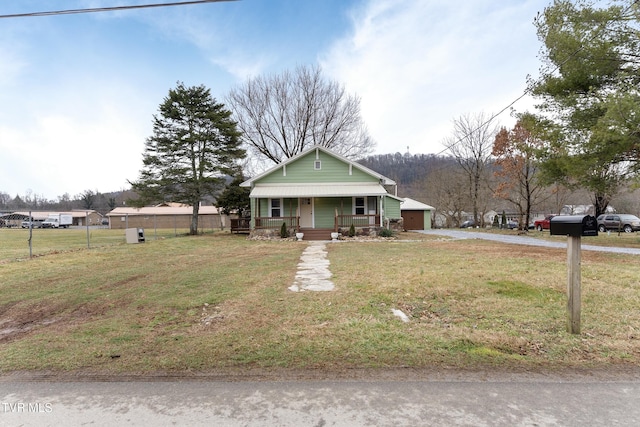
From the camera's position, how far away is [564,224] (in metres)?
3.43

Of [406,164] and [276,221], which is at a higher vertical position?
[406,164]

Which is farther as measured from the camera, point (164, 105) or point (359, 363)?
point (164, 105)

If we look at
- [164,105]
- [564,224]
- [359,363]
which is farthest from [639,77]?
[164,105]

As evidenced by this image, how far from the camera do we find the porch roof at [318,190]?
56.5ft

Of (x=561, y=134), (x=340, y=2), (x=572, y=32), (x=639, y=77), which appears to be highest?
(x=340, y=2)

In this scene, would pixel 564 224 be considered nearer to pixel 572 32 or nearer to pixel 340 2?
pixel 340 2

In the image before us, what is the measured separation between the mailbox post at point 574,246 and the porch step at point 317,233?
47.2ft

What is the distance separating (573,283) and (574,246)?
45cm

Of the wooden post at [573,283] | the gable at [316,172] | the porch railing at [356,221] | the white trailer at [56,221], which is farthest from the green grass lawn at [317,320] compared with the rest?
the white trailer at [56,221]

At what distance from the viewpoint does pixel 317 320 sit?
13.5 feet

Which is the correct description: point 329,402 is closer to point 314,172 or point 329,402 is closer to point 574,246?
point 574,246

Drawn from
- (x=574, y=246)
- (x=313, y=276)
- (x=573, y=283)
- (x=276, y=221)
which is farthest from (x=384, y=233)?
(x=574, y=246)

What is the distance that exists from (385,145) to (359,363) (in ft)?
100

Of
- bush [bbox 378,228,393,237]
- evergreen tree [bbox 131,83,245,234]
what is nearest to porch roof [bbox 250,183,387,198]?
bush [bbox 378,228,393,237]
